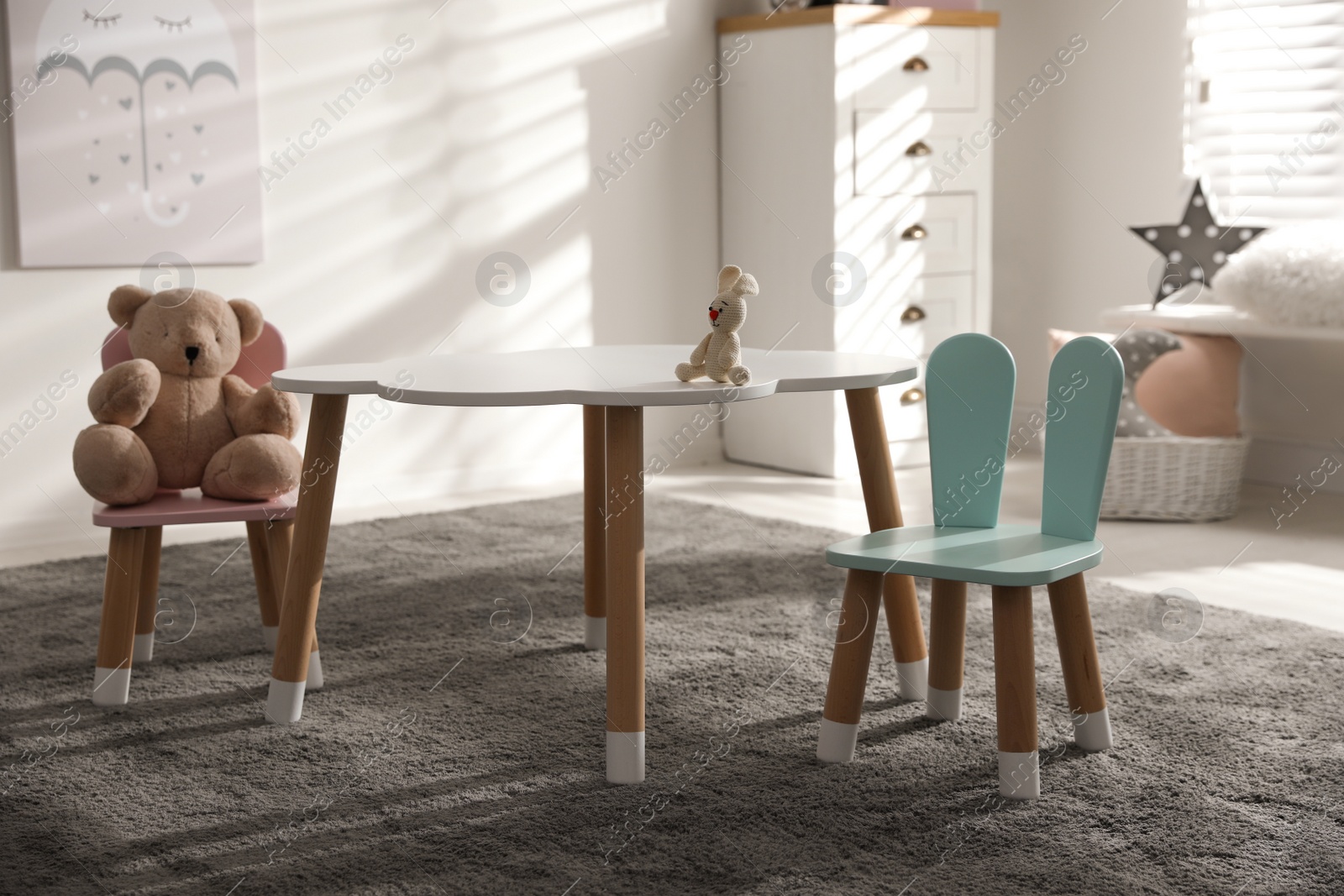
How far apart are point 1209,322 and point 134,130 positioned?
2895 millimetres

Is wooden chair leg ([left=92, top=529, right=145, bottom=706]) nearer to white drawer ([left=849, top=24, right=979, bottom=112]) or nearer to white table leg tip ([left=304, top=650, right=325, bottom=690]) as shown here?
white table leg tip ([left=304, top=650, right=325, bottom=690])

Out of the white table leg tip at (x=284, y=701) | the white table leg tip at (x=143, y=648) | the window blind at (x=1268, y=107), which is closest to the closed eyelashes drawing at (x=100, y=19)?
the white table leg tip at (x=143, y=648)

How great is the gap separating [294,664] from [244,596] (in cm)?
84

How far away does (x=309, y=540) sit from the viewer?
6.80ft

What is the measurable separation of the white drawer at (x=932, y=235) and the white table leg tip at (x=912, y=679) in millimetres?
2337

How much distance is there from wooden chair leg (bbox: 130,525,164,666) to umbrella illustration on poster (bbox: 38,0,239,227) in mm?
1523

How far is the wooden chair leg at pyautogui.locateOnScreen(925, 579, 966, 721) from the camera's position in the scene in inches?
81.0

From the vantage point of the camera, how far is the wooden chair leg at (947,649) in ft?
6.75

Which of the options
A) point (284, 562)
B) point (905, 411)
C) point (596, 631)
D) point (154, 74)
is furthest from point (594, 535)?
point (905, 411)

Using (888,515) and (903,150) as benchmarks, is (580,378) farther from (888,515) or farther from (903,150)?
(903,150)

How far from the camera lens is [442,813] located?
5.85 ft

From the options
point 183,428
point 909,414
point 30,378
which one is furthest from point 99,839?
point 909,414

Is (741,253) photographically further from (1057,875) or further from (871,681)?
(1057,875)

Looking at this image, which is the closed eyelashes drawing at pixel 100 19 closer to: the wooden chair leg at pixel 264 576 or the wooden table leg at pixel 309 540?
the wooden chair leg at pixel 264 576
